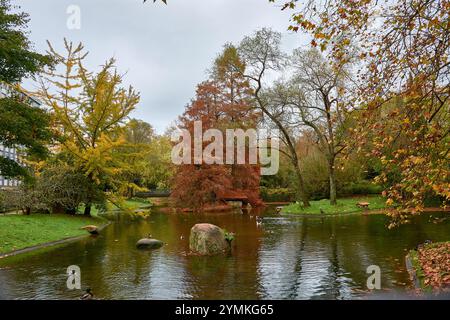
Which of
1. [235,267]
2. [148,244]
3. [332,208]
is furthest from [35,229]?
[332,208]

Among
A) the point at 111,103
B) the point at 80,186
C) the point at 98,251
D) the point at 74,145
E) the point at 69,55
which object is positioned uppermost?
the point at 69,55

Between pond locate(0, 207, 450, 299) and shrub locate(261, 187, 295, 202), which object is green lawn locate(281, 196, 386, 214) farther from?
shrub locate(261, 187, 295, 202)

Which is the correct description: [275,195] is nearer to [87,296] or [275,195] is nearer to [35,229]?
[35,229]

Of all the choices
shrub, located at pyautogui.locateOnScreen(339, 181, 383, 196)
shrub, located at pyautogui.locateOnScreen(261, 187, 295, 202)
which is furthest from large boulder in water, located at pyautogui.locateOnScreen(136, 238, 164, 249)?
shrub, located at pyautogui.locateOnScreen(261, 187, 295, 202)

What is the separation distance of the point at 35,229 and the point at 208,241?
930 cm

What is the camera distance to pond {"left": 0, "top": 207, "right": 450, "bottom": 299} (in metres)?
9.27

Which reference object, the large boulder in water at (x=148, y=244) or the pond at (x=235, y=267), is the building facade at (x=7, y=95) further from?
the large boulder in water at (x=148, y=244)

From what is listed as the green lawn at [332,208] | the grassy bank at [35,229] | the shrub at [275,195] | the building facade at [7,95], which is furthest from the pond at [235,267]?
the shrub at [275,195]

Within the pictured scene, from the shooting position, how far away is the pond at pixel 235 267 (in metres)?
9.27

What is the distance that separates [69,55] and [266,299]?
2093cm

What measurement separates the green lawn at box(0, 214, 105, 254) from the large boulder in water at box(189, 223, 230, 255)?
6.90 m

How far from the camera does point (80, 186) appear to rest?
2495 cm
